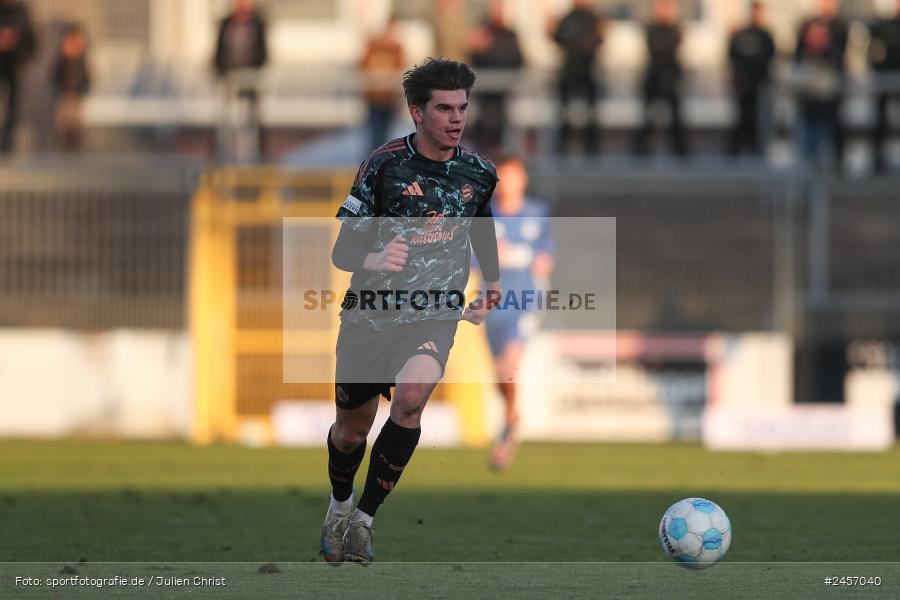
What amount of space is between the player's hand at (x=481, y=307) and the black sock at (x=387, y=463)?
21.2 inches

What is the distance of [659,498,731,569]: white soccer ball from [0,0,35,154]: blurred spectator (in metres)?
13.6

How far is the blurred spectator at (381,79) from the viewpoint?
1842 cm

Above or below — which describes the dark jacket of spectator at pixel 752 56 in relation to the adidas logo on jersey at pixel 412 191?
above

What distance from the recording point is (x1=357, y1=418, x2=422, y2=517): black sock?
710 cm

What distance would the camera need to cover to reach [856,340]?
661 inches

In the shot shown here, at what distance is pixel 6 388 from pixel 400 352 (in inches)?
415

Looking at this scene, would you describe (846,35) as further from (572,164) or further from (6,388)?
(6,388)

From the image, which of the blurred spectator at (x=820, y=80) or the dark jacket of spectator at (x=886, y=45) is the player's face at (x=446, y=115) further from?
the dark jacket of spectator at (x=886, y=45)

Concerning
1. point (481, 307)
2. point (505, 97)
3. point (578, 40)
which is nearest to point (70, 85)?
point (505, 97)

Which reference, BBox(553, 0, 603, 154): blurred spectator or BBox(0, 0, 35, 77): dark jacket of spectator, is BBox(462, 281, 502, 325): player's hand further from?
BBox(0, 0, 35, 77): dark jacket of spectator

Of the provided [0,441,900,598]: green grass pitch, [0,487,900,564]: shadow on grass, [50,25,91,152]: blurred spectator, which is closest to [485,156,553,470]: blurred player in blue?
[0,441,900,598]: green grass pitch

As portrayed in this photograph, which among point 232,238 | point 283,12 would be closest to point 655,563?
point 232,238

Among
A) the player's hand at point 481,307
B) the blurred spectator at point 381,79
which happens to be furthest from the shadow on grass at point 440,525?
the blurred spectator at point 381,79

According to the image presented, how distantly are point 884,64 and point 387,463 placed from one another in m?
13.2
